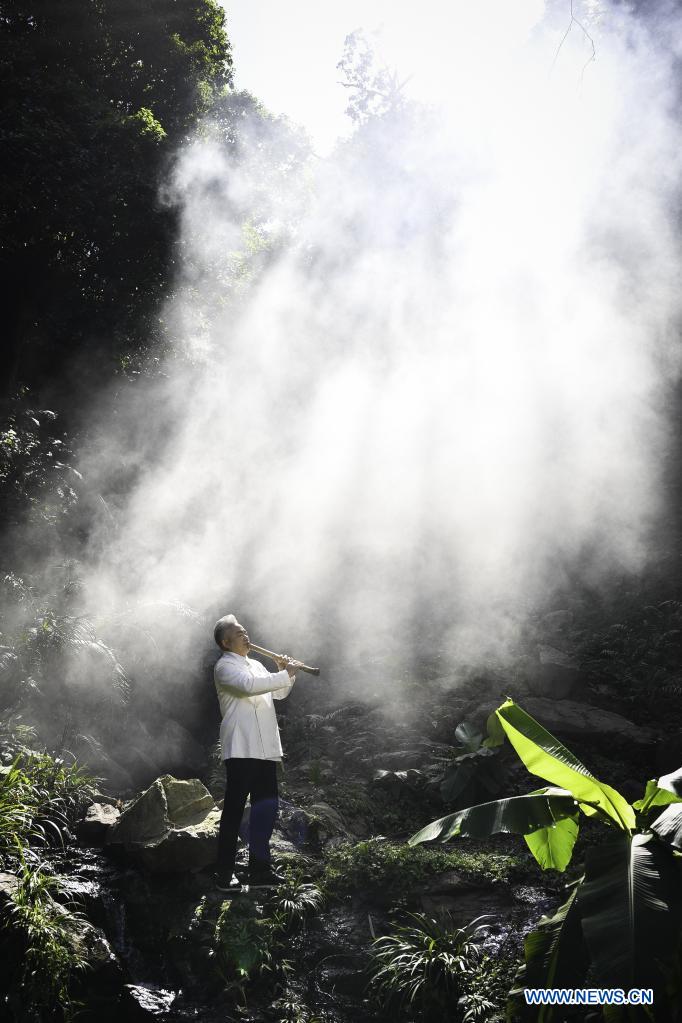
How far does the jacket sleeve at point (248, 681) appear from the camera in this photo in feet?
13.1

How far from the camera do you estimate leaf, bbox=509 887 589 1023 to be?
2641 mm

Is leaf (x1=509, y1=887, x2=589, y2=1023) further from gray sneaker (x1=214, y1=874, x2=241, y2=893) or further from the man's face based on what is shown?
the man's face

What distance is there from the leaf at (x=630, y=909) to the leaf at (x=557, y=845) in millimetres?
544

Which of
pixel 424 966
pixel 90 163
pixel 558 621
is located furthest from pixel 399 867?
pixel 90 163

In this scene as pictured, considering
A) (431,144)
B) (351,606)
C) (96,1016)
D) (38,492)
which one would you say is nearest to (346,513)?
(351,606)

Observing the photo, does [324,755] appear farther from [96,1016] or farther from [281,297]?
[281,297]

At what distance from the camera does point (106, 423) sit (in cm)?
1209

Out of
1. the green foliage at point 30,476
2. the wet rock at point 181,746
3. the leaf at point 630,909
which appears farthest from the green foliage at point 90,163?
the leaf at point 630,909

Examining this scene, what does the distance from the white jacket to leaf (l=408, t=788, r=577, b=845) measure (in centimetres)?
125

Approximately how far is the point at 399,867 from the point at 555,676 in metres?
4.57

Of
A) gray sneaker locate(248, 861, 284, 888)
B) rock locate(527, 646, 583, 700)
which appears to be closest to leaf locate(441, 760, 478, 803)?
gray sneaker locate(248, 861, 284, 888)

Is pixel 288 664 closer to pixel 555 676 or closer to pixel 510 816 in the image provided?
pixel 510 816

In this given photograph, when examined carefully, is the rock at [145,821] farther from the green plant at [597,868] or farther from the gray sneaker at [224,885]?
the green plant at [597,868]

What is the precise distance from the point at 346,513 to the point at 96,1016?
32.3 feet
